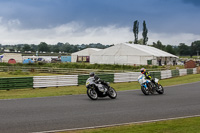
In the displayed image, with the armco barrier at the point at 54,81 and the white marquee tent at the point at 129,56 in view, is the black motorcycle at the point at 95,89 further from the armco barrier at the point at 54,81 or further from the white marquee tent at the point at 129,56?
the white marquee tent at the point at 129,56

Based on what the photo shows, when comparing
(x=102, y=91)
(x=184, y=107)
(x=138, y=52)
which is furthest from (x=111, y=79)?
(x=138, y=52)

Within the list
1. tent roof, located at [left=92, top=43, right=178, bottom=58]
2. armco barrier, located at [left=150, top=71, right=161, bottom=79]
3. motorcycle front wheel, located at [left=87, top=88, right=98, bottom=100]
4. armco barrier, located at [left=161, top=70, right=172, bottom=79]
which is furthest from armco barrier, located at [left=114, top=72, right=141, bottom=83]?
tent roof, located at [left=92, top=43, right=178, bottom=58]

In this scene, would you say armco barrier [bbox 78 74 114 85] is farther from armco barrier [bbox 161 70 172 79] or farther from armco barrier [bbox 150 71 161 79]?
armco barrier [bbox 161 70 172 79]

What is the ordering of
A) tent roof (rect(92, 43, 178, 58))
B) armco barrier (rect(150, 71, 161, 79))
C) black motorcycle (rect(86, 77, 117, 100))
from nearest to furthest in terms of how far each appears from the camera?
black motorcycle (rect(86, 77, 117, 100)) < armco barrier (rect(150, 71, 161, 79)) < tent roof (rect(92, 43, 178, 58))

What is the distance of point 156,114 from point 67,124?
12.1 ft

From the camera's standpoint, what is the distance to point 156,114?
34.7 ft

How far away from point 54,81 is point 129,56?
125ft

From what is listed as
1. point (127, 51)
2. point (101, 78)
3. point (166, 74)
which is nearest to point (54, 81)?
point (101, 78)

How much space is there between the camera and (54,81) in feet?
82.0

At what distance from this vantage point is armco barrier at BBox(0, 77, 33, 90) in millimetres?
22453

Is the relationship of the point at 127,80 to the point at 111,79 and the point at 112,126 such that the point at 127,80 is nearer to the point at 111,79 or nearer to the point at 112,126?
the point at 111,79

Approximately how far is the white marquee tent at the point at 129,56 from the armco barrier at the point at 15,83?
3631 cm

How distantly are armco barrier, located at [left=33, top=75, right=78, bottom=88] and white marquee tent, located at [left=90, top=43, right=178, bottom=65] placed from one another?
107ft

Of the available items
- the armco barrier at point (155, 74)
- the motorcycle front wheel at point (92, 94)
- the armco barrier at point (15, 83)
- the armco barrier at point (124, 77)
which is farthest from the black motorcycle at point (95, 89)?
the armco barrier at point (155, 74)
